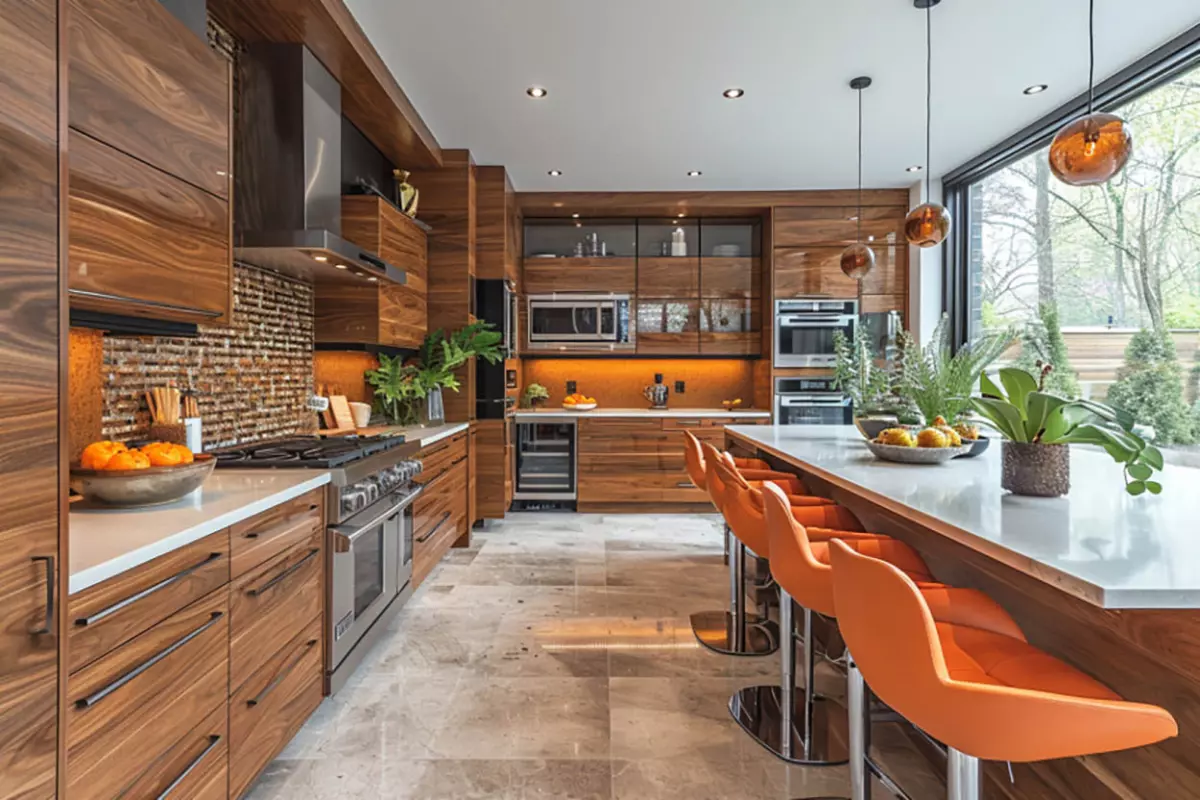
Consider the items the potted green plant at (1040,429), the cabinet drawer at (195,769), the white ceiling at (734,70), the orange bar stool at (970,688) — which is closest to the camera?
the orange bar stool at (970,688)

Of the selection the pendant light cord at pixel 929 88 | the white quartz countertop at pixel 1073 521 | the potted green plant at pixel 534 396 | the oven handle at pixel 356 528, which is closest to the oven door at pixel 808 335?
the pendant light cord at pixel 929 88

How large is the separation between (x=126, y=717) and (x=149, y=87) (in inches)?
59.6

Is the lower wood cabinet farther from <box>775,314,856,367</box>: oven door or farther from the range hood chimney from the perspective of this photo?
the range hood chimney

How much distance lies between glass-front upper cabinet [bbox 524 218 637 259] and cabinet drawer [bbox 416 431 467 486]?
232 centimetres

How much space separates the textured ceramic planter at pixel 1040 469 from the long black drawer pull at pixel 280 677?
2.13 metres

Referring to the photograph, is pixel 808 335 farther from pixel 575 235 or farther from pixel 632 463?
pixel 575 235

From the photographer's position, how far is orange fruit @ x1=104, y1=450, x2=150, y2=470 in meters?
1.51

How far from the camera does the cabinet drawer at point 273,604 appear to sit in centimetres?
164

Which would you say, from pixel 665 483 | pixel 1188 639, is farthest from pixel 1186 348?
pixel 665 483

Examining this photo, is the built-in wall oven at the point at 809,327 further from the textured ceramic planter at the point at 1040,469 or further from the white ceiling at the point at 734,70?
the textured ceramic planter at the point at 1040,469

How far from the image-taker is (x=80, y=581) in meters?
1.09

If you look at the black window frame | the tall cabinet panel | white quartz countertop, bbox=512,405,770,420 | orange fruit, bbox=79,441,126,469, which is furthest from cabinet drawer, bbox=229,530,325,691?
the black window frame

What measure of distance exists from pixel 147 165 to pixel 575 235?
4.49 metres

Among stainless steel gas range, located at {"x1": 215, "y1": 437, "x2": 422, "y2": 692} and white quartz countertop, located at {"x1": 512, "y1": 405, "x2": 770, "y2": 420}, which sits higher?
white quartz countertop, located at {"x1": 512, "y1": 405, "x2": 770, "y2": 420}
